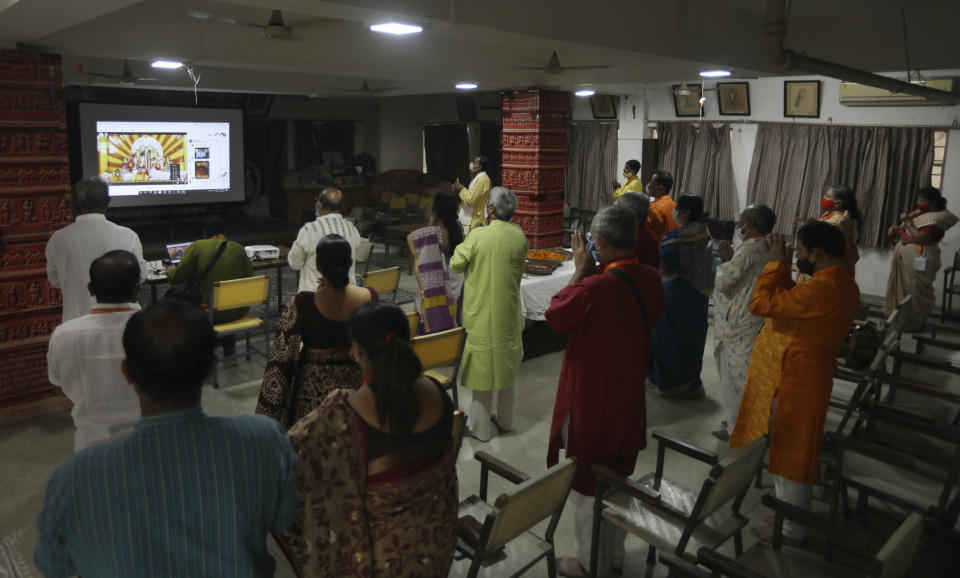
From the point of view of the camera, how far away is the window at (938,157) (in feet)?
24.3

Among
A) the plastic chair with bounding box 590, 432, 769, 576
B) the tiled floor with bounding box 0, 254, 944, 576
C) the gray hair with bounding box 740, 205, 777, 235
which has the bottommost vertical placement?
the tiled floor with bounding box 0, 254, 944, 576

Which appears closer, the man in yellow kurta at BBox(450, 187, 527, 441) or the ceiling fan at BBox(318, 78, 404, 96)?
the man in yellow kurta at BBox(450, 187, 527, 441)

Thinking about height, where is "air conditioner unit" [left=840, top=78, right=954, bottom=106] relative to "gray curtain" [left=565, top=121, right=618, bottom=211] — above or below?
above

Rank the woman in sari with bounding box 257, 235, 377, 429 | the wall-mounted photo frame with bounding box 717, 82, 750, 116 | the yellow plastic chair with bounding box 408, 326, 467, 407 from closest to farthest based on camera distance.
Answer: the woman in sari with bounding box 257, 235, 377, 429 → the yellow plastic chair with bounding box 408, 326, 467, 407 → the wall-mounted photo frame with bounding box 717, 82, 750, 116

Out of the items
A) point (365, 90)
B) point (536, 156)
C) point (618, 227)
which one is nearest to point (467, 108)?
point (365, 90)

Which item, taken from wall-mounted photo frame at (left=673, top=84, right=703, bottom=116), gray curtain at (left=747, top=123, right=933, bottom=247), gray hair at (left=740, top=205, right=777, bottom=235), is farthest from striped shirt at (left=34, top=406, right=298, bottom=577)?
wall-mounted photo frame at (left=673, top=84, right=703, bottom=116)

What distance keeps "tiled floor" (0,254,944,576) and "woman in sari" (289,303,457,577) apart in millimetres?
924

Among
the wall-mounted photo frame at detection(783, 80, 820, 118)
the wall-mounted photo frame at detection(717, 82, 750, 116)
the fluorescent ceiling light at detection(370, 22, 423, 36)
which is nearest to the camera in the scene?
the fluorescent ceiling light at detection(370, 22, 423, 36)

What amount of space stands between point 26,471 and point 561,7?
3958 millimetres

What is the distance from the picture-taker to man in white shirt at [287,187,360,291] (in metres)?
4.76

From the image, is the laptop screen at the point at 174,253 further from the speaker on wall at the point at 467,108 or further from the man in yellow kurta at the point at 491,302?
the speaker on wall at the point at 467,108

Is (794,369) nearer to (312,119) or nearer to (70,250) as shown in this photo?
(70,250)

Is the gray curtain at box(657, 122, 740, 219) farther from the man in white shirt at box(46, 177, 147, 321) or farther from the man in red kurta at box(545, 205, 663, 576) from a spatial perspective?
the man in white shirt at box(46, 177, 147, 321)

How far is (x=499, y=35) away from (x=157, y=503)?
286cm
